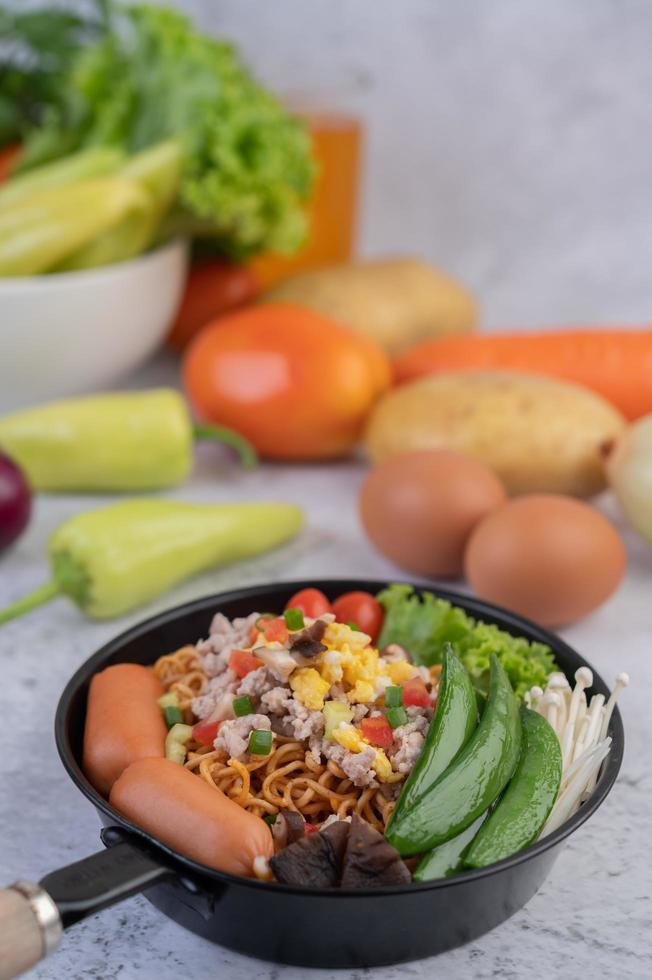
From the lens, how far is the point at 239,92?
2732mm

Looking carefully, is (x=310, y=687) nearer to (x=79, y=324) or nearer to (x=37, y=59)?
(x=79, y=324)

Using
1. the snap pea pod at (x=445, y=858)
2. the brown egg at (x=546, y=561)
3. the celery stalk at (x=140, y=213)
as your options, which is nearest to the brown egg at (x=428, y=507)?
the brown egg at (x=546, y=561)

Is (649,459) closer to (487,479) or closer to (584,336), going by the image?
(487,479)

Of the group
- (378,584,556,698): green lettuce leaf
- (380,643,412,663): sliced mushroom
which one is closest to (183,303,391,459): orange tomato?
(378,584,556,698): green lettuce leaf

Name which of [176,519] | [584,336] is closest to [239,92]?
[584,336]

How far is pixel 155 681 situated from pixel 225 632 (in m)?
0.11

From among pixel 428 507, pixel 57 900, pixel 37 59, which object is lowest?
pixel 428 507

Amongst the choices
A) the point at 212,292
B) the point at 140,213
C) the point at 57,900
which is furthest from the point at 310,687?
the point at 212,292

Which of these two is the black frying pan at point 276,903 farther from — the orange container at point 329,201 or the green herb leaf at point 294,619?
the orange container at point 329,201

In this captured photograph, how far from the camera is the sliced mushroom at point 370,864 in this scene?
45.0 inches

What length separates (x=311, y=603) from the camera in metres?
1.63

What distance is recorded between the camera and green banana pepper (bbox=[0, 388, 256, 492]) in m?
2.28

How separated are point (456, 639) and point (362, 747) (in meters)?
0.33

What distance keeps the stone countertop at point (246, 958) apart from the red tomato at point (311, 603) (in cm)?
38
